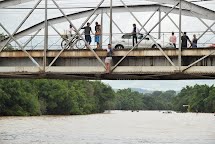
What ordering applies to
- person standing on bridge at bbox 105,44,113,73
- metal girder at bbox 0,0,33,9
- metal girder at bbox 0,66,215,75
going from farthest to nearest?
1. metal girder at bbox 0,0,33,9
2. person standing on bridge at bbox 105,44,113,73
3. metal girder at bbox 0,66,215,75

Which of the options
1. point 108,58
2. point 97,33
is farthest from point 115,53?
point 97,33

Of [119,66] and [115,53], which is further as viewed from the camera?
[115,53]

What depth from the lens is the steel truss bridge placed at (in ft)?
79.6

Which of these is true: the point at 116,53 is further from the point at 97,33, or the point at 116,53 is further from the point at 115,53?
the point at 97,33

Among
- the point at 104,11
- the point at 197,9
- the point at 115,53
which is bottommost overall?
the point at 115,53

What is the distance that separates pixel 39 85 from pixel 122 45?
81.9 m

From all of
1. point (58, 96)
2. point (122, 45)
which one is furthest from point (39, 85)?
point (122, 45)

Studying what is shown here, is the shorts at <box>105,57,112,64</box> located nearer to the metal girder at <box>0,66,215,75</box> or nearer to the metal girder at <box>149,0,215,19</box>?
the metal girder at <box>0,66,215,75</box>

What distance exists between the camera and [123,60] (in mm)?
25859

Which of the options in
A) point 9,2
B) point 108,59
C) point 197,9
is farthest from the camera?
point 9,2

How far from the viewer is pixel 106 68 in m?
24.8

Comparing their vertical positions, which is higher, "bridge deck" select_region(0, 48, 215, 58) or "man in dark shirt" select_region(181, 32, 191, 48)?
"man in dark shirt" select_region(181, 32, 191, 48)

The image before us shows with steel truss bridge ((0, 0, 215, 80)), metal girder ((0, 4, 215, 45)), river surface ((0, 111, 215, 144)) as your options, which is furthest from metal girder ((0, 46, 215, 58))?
river surface ((0, 111, 215, 144))

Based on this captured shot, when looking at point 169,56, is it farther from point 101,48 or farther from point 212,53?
point 101,48
